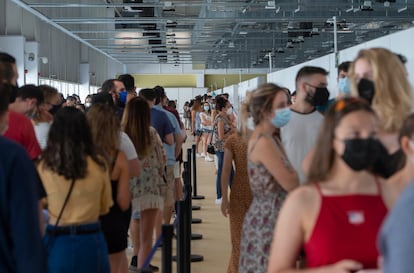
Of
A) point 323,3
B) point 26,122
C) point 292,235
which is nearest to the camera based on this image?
point 292,235

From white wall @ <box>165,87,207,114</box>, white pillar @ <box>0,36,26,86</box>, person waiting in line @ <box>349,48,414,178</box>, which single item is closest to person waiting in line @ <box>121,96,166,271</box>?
person waiting in line @ <box>349,48,414,178</box>

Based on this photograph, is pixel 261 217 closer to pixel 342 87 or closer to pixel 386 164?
pixel 342 87

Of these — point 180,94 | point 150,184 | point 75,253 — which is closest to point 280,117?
point 75,253

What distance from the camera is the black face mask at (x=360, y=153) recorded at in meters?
2.38

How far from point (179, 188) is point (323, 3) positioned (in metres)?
9.95

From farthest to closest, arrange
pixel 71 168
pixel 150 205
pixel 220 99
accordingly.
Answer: pixel 220 99
pixel 150 205
pixel 71 168

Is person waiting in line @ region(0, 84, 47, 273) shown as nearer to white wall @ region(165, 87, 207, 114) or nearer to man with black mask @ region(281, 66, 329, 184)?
man with black mask @ region(281, 66, 329, 184)

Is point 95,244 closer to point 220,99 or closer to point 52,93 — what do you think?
point 52,93

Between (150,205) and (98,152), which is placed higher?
(98,152)

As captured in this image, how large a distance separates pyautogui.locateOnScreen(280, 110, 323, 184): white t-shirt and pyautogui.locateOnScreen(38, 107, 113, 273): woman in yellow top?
1271 millimetres

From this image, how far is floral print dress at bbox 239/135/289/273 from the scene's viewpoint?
12.9 ft

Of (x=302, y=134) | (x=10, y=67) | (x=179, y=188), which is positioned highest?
(x=10, y=67)

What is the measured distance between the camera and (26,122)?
4.42 m

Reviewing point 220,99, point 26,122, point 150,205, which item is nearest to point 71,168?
point 26,122
